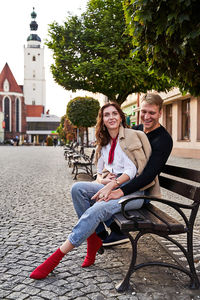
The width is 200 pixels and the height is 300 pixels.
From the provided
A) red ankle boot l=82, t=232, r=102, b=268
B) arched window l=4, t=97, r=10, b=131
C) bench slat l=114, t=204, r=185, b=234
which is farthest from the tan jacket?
arched window l=4, t=97, r=10, b=131

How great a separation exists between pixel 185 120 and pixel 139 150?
22702 millimetres

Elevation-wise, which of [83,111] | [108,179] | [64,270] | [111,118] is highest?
[83,111]

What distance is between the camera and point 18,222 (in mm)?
5434

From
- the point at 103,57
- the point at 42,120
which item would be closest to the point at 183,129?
the point at 103,57

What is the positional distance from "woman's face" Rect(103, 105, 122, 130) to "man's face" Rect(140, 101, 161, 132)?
0.27 m

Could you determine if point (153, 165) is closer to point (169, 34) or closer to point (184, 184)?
point (184, 184)

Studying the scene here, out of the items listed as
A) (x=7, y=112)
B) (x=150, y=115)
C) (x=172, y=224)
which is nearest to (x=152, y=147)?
(x=150, y=115)

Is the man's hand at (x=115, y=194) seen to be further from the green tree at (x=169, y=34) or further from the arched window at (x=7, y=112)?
the arched window at (x=7, y=112)

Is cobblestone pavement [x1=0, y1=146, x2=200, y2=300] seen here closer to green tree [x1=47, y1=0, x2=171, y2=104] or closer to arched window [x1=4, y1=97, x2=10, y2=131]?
green tree [x1=47, y1=0, x2=171, y2=104]

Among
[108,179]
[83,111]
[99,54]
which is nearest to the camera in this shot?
[108,179]

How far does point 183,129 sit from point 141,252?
22.7m

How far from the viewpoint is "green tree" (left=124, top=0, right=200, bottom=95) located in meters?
3.28

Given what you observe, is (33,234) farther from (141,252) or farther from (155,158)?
(155,158)

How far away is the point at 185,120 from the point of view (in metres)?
25.5
